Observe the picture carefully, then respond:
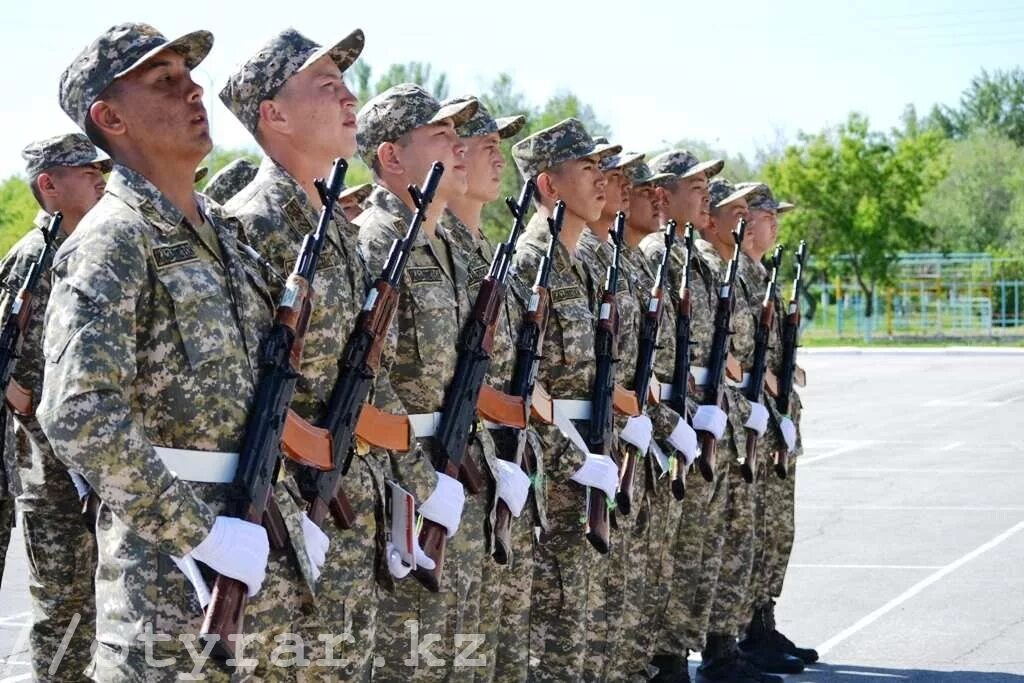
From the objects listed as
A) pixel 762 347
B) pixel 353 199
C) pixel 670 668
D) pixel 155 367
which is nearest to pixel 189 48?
pixel 155 367

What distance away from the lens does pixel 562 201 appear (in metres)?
6.20

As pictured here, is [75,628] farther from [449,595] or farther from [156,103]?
[156,103]

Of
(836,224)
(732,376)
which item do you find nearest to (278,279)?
(732,376)

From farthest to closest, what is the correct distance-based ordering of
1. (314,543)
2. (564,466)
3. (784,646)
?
(784,646)
(564,466)
(314,543)

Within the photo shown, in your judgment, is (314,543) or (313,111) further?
(313,111)

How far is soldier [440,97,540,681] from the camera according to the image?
5152mm

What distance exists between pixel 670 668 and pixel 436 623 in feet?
8.03

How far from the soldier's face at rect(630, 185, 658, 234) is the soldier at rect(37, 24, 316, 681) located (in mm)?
3960

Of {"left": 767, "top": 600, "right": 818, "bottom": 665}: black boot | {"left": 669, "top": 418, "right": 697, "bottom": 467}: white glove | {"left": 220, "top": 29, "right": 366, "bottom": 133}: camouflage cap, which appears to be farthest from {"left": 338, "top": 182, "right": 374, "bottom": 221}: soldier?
{"left": 767, "top": 600, "right": 818, "bottom": 665}: black boot

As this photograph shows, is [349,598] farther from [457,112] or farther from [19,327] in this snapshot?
[19,327]

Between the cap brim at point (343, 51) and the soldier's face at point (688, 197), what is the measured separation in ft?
12.2

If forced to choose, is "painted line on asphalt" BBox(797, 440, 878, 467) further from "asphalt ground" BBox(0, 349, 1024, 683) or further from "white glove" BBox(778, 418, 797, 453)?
"white glove" BBox(778, 418, 797, 453)

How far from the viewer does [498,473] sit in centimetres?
A: 514

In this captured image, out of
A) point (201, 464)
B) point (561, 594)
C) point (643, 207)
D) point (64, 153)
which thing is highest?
point (64, 153)
